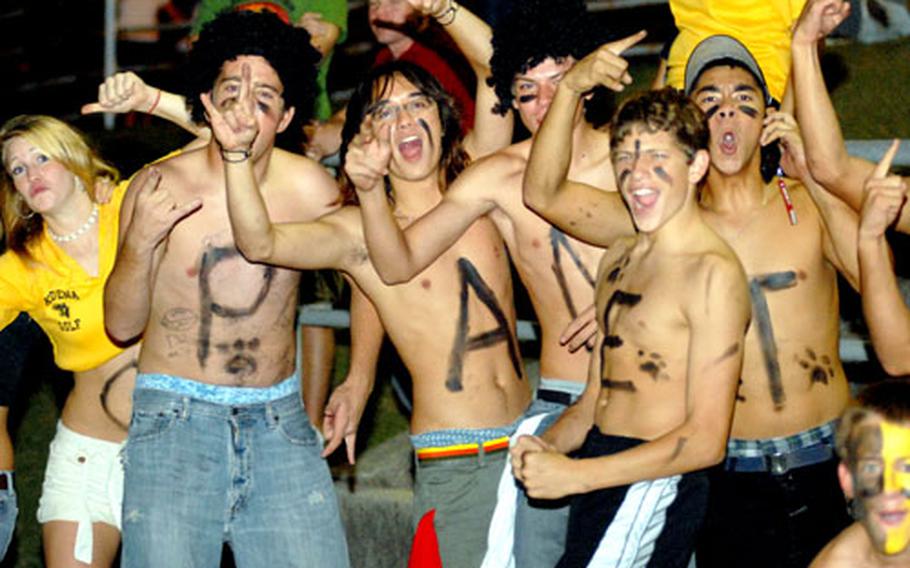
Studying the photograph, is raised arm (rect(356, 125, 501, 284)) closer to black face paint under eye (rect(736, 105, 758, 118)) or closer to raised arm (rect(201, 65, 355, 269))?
raised arm (rect(201, 65, 355, 269))

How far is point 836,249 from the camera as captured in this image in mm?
5715

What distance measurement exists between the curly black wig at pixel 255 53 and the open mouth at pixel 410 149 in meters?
0.43

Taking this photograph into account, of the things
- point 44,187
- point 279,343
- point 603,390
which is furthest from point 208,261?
point 603,390

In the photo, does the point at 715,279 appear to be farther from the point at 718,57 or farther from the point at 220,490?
the point at 220,490

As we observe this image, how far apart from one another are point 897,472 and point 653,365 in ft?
2.60

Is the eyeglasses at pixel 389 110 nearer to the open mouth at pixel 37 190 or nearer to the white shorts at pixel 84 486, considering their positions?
the open mouth at pixel 37 190

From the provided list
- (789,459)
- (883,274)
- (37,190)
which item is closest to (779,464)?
(789,459)

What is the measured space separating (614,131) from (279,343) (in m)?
1.49

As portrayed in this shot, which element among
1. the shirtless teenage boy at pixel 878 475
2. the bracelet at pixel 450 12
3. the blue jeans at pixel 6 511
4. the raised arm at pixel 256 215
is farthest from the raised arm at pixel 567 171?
the blue jeans at pixel 6 511

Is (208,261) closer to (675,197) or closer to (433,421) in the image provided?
(433,421)

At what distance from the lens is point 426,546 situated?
5914mm

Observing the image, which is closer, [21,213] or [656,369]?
[656,369]

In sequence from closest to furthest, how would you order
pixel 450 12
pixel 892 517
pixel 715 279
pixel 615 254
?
pixel 892 517 < pixel 715 279 < pixel 615 254 < pixel 450 12

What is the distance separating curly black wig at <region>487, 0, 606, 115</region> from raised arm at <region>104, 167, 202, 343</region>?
1.22 m
